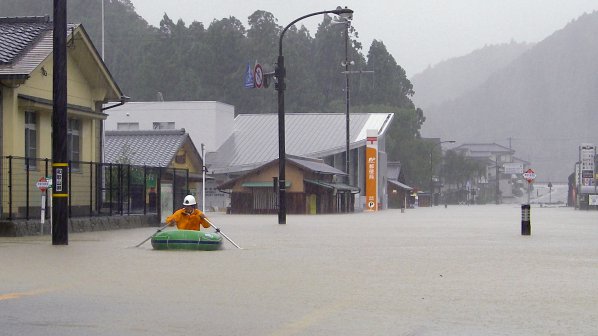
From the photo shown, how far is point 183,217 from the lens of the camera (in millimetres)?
21656

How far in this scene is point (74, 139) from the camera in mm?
35469

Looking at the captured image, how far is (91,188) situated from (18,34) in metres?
5.22

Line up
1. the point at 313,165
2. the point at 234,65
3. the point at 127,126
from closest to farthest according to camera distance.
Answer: the point at 313,165, the point at 127,126, the point at 234,65

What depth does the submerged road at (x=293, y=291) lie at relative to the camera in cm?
1023

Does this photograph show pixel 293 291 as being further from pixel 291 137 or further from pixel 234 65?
pixel 234 65

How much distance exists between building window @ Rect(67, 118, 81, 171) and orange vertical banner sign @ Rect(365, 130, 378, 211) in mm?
53033

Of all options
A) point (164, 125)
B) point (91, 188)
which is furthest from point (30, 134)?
point (164, 125)

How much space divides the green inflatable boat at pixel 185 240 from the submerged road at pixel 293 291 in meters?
0.31

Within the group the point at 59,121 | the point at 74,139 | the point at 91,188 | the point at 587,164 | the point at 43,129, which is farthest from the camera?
the point at 587,164

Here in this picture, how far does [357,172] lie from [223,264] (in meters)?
78.6

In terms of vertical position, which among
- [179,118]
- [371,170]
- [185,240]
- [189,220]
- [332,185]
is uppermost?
[179,118]

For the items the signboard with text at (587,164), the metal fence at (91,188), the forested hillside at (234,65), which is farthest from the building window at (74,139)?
the forested hillside at (234,65)

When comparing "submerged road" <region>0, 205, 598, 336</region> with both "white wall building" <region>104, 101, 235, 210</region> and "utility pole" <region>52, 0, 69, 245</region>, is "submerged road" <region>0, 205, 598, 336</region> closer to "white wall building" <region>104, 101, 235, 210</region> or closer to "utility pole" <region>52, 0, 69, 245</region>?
"utility pole" <region>52, 0, 69, 245</region>

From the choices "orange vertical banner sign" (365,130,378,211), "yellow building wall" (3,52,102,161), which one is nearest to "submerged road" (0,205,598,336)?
"yellow building wall" (3,52,102,161)
